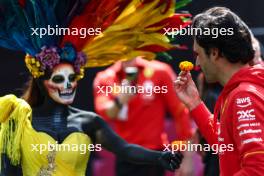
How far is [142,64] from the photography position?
6645 mm

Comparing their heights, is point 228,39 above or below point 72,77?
below

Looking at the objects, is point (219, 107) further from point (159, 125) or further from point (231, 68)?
point (159, 125)

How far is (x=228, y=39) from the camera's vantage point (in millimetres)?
3764

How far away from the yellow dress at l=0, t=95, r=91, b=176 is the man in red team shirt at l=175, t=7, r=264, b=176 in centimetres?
103

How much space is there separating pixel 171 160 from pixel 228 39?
1.12m

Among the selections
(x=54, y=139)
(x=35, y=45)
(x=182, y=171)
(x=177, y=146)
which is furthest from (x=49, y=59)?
(x=182, y=171)

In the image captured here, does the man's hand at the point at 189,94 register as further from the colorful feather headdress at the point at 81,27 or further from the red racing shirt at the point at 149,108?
the red racing shirt at the point at 149,108

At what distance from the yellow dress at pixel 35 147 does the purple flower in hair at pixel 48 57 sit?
26 cm

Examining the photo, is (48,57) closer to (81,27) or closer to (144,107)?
(81,27)

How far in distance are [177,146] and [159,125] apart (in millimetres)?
1895

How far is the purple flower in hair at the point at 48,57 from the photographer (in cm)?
482
